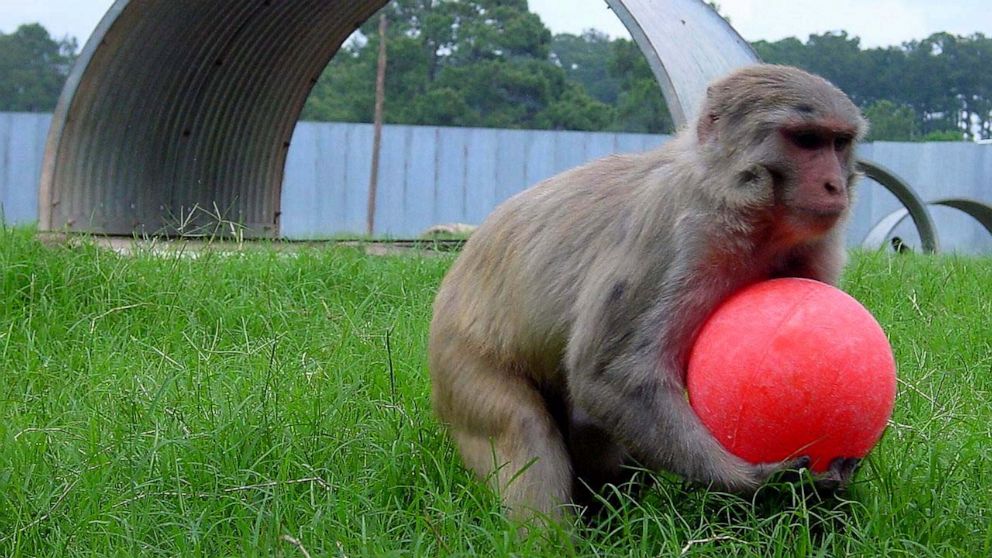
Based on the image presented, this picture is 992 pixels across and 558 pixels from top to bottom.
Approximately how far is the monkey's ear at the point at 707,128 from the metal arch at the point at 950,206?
10.4 m

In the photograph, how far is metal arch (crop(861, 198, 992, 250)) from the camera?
13815 millimetres

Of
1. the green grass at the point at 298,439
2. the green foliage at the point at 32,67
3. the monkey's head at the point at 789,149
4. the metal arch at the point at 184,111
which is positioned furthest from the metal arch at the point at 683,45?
the green foliage at the point at 32,67

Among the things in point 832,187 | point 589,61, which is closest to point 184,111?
point 832,187

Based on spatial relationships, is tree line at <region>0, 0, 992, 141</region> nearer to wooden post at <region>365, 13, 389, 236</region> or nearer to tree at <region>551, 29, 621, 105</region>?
tree at <region>551, 29, 621, 105</region>

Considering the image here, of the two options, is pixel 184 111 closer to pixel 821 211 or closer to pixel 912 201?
pixel 821 211

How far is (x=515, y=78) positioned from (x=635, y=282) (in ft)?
79.9

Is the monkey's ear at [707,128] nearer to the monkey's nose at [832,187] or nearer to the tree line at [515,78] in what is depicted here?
the monkey's nose at [832,187]

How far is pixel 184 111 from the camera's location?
10008 millimetres

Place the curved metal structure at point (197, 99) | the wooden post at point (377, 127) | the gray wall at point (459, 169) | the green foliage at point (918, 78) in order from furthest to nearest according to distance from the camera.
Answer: the green foliage at point (918, 78) → the gray wall at point (459, 169) → the wooden post at point (377, 127) → the curved metal structure at point (197, 99)

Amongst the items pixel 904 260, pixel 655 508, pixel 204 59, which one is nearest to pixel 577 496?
pixel 655 508

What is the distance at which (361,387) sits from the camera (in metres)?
4.75

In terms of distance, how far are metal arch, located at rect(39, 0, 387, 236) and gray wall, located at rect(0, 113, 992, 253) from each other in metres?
10.7

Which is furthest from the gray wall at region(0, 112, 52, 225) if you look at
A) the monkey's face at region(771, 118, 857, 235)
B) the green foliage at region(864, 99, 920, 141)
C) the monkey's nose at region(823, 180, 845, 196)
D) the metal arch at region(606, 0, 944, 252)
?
the monkey's nose at region(823, 180, 845, 196)

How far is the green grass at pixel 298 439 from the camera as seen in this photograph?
333cm
